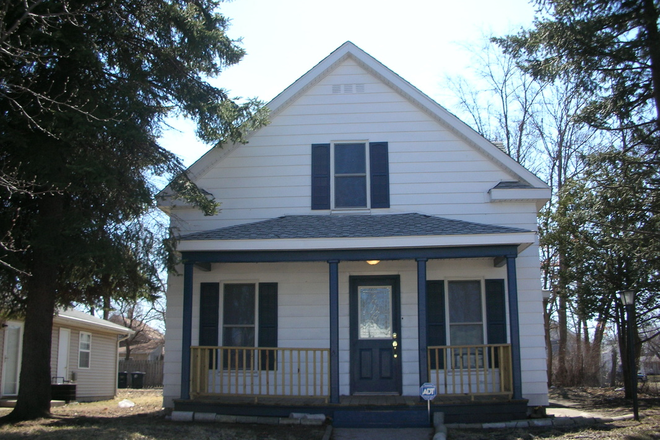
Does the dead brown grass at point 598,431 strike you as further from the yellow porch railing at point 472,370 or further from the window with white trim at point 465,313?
the window with white trim at point 465,313

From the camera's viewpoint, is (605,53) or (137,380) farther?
(137,380)

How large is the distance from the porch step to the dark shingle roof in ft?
9.48

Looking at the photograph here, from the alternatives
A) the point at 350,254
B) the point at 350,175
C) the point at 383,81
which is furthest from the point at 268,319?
the point at 383,81

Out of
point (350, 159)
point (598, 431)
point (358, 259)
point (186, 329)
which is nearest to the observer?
point (598, 431)

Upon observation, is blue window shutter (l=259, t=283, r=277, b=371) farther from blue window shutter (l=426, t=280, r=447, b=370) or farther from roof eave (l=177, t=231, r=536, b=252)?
blue window shutter (l=426, t=280, r=447, b=370)

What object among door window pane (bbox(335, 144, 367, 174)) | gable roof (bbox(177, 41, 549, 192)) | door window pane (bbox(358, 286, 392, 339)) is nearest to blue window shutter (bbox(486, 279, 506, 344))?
door window pane (bbox(358, 286, 392, 339))

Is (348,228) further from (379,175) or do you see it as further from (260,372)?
(260,372)

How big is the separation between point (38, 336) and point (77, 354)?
39.4 ft

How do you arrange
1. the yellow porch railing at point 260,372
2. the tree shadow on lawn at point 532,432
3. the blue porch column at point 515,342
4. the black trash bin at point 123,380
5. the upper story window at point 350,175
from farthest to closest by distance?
the black trash bin at point 123,380, the upper story window at point 350,175, the yellow porch railing at point 260,372, the blue porch column at point 515,342, the tree shadow on lawn at point 532,432

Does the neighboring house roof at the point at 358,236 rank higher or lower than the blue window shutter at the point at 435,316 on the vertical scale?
higher

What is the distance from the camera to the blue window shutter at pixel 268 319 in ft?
39.0

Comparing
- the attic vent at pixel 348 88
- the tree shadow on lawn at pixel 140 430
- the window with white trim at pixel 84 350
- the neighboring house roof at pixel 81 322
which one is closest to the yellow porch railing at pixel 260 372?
the tree shadow on lawn at pixel 140 430

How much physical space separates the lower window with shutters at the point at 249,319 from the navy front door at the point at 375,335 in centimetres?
153

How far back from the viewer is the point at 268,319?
12.0 meters
